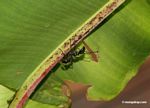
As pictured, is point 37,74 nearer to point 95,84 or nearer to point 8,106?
point 8,106

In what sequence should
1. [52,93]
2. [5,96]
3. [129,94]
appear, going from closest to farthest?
[5,96] < [52,93] < [129,94]

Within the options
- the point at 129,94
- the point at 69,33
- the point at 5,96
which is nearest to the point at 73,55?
the point at 69,33

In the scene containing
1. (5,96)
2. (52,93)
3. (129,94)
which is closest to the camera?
(5,96)

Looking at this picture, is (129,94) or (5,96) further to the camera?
(129,94)

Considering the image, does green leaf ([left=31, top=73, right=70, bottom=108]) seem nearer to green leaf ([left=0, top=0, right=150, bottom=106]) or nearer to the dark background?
green leaf ([left=0, top=0, right=150, bottom=106])

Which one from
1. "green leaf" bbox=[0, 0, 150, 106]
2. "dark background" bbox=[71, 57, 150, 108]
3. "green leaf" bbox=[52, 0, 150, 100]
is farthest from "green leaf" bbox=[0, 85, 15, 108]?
"dark background" bbox=[71, 57, 150, 108]

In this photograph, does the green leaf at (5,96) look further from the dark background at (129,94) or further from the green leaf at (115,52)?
the dark background at (129,94)

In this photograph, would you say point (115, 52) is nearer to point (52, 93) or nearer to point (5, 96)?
point (52, 93)

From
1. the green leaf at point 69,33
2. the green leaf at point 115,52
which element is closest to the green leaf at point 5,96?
the green leaf at point 69,33

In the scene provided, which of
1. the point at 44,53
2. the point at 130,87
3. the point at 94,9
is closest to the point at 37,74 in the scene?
the point at 44,53
